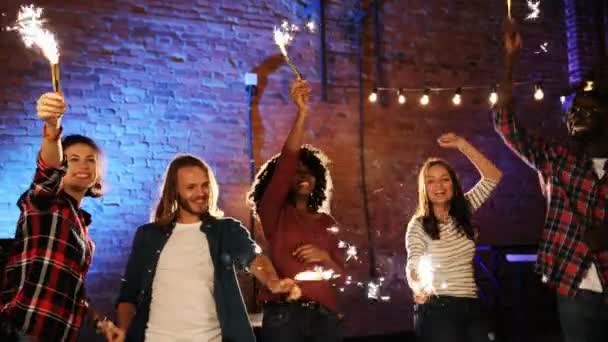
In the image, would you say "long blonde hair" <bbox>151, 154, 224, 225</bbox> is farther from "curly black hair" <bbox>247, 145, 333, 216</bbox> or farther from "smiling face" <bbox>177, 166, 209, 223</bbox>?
A: "curly black hair" <bbox>247, 145, 333, 216</bbox>

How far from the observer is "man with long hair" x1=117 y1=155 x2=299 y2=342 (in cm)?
258

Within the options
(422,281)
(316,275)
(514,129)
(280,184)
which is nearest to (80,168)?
(280,184)

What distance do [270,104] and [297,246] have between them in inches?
123

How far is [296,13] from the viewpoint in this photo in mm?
6113

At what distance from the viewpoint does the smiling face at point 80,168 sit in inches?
110

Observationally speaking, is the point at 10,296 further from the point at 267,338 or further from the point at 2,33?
the point at 2,33

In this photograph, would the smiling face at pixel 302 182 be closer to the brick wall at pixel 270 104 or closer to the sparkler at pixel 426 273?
the sparkler at pixel 426 273

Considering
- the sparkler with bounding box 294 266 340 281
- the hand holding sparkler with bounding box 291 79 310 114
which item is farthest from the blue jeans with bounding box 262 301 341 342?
the hand holding sparkler with bounding box 291 79 310 114

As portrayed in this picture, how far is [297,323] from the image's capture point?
9.27 ft

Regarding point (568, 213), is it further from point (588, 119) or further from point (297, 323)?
point (297, 323)

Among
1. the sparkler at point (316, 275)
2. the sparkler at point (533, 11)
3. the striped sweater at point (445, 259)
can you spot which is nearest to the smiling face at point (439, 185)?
the striped sweater at point (445, 259)

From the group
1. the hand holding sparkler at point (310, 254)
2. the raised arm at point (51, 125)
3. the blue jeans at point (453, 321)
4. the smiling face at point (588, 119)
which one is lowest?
the blue jeans at point (453, 321)

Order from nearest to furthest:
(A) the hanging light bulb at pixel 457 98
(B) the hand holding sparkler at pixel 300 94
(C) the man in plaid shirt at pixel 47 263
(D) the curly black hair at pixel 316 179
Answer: (C) the man in plaid shirt at pixel 47 263 → (B) the hand holding sparkler at pixel 300 94 → (D) the curly black hair at pixel 316 179 → (A) the hanging light bulb at pixel 457 98

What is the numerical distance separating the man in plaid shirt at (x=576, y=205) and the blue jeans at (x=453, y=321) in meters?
0.52
